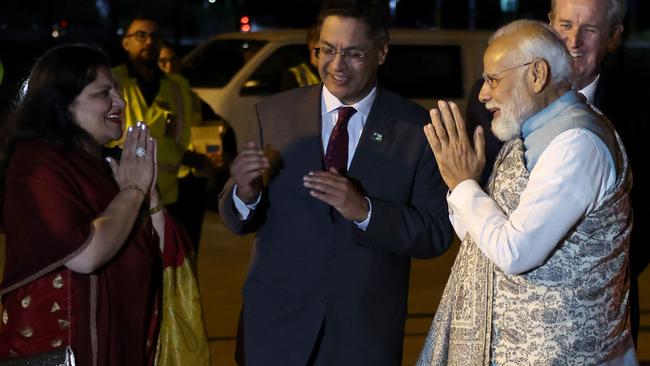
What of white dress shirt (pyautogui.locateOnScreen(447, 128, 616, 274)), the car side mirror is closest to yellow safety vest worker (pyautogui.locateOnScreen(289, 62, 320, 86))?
the car side mirror

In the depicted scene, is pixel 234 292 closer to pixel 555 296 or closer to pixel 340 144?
pixel 340 144

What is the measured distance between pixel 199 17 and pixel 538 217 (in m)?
29.1

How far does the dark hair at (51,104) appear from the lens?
13.1 ft

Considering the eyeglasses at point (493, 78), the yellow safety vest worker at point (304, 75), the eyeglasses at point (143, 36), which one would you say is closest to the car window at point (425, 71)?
the yellow safety vest worker at point (304, 75)

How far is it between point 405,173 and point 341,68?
1.33ft

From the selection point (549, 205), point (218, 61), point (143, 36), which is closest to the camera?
point (549, 205)

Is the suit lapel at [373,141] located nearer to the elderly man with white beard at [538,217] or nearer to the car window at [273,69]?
the elderly man with white beard at [538,217]

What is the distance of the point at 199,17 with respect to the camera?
31828 millimetres

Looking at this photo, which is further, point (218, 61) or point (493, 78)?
point (218, 61)

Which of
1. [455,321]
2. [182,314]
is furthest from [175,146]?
[455,321]

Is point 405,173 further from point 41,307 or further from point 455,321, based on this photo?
point 41,307

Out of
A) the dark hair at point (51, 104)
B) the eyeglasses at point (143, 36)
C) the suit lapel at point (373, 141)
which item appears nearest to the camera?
the dark hair at point (51, 104)

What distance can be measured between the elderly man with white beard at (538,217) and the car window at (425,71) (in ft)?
27.5

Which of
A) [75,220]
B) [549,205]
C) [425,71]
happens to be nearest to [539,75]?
[549,205]
